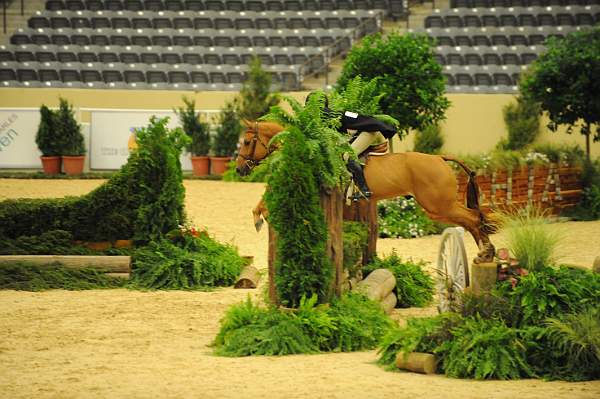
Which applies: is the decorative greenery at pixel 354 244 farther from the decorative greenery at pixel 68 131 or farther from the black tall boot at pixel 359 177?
the decorative greenery at pixel 68 131

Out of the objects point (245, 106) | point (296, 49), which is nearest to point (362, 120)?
point (245, 106)

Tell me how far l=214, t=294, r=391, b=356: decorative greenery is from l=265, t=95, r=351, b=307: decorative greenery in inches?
6.8

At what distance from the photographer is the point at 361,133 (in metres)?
11.3

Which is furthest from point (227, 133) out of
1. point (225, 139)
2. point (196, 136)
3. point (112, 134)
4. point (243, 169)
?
point (243, 169)

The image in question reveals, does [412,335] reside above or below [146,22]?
below

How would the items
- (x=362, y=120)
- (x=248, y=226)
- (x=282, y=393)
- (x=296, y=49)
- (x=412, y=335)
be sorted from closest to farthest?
(x=282, y=393), (x=412, y=335), (x=362, y=120), (x=248, y=226), (x=296, y=49)

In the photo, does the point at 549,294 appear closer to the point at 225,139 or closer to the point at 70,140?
the point at 225,139

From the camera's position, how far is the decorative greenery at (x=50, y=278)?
11.1 m

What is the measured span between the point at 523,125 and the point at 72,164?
1022 centimetres

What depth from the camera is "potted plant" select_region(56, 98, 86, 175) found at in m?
23.5

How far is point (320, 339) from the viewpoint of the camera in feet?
26.8

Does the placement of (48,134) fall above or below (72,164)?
above

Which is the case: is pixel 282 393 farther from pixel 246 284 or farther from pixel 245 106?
pixel 245 106

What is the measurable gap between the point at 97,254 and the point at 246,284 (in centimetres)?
168
